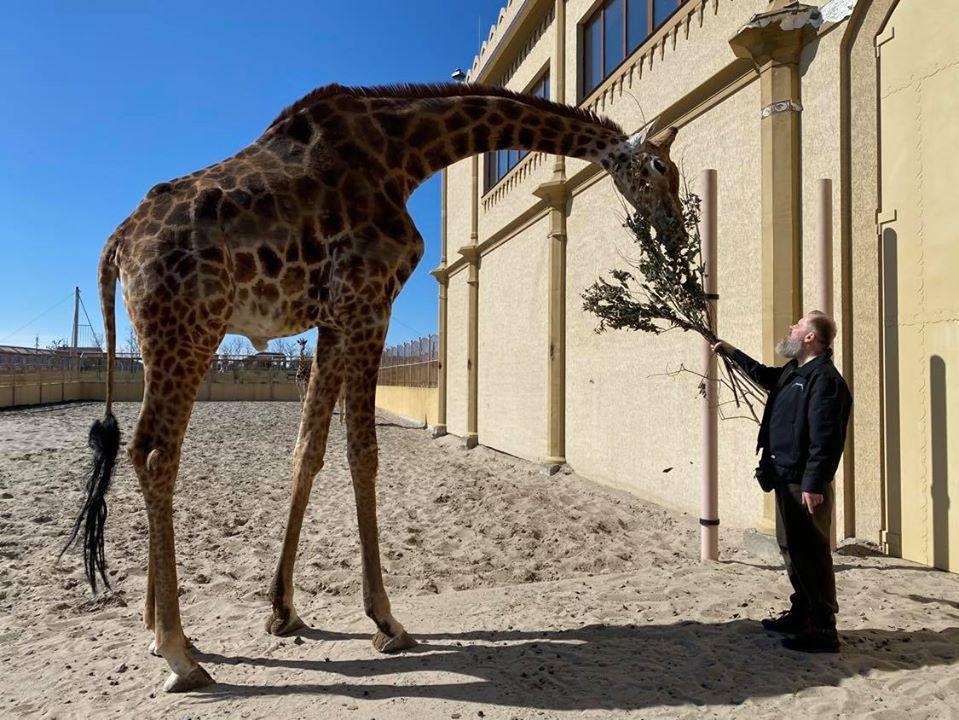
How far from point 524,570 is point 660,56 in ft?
20.2

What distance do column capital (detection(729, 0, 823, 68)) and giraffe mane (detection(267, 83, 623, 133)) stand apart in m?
2.57

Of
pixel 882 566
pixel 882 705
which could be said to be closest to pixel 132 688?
pixel 882 705

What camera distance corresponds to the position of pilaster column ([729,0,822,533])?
5355 millimetres

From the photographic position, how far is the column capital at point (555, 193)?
31.8 feet

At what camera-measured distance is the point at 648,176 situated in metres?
3.96

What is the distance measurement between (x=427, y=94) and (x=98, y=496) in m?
2.98

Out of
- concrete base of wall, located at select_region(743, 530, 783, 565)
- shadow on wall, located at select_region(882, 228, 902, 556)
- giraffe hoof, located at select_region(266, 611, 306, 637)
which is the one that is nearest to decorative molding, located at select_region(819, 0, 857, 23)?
shadow on wall, located at select_region(882, 228, 902, 556)

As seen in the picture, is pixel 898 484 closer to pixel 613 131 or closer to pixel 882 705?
pixel 882 705

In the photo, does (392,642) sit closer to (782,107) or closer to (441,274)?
(782,107)

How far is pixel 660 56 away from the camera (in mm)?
7457

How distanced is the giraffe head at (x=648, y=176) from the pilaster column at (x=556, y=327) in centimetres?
582

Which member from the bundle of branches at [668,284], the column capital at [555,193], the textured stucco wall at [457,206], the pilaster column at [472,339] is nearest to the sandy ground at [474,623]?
the bundle of branches at [668,284]

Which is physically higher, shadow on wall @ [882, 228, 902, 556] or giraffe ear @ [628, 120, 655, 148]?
giraffe ear @ [628, 120, 655, 148]

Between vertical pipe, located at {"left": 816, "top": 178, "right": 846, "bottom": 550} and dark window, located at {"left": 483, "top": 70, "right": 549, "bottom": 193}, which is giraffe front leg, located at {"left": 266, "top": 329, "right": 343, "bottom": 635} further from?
dark window, located at {"left": 483, "top": 70, "right": 549, "bottom": 193}
